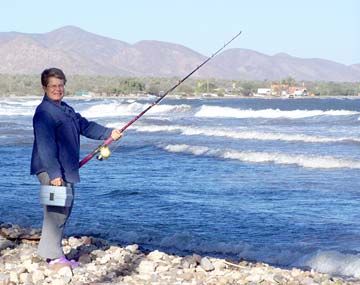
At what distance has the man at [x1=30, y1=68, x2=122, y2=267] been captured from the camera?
20.0ft

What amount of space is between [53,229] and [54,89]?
1.06 meters

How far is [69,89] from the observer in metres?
97.9

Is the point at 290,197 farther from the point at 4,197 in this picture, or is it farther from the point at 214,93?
the point at 214,93

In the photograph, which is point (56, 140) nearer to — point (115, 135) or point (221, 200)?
point (115, 135)

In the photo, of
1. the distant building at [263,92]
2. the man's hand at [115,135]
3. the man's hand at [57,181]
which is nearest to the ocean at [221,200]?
the man's hand at [115,135]

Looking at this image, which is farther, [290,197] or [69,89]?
[69,89]

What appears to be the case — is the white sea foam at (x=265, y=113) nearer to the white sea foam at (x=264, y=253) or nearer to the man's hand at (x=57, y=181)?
the white sea foam at (x=264, y=253)

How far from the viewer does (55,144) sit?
241 inches

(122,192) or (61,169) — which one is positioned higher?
(61,169)

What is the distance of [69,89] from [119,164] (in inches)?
3187

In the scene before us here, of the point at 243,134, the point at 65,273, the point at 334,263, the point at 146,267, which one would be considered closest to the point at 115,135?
the point at 65,273

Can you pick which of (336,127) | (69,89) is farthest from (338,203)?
(69,89)

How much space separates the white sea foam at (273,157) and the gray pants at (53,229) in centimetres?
1156

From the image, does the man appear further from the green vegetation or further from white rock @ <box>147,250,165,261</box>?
the green vegetation
